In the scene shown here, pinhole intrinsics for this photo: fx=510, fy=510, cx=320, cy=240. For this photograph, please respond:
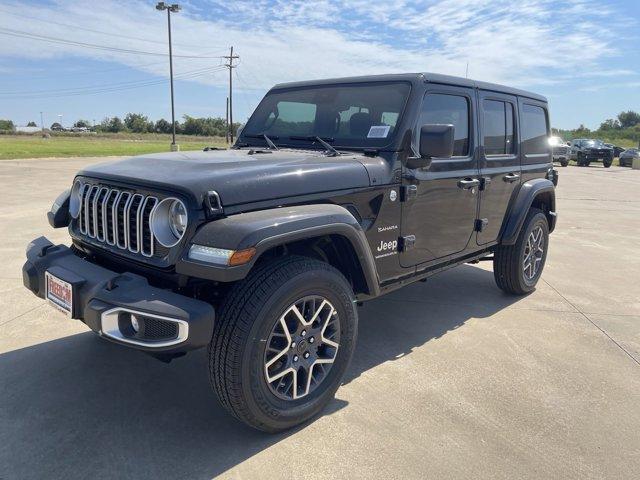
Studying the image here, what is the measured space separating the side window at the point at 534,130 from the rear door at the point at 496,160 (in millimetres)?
203

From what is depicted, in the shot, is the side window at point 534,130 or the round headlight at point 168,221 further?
the side window at point 534,130

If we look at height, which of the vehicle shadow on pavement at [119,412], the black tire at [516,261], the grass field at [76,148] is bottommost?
the grass field at [76,148]

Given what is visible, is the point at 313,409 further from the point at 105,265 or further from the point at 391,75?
the point at 391,75

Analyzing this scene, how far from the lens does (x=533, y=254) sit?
5133 mm

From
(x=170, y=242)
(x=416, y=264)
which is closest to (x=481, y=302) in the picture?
(x=416, y=264)

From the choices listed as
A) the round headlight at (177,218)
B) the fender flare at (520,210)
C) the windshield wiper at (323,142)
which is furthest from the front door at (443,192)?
the round headlight at (177,218)

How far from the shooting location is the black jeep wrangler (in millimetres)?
2344

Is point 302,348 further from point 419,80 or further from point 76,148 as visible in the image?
point 76,148

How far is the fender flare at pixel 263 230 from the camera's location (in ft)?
7.41

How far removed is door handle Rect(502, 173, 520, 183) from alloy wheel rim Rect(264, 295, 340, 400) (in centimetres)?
241

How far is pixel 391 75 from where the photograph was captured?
366 centimetres

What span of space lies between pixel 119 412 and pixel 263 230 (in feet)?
4.55

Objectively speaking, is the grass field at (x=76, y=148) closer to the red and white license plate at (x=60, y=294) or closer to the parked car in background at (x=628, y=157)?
the red and white license plate at (x=60, y=294)

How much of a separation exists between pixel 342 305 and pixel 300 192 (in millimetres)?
662
